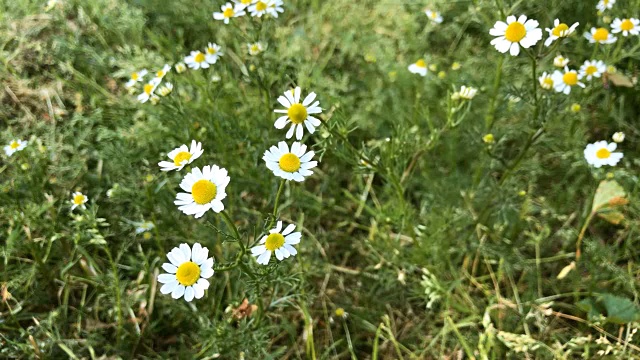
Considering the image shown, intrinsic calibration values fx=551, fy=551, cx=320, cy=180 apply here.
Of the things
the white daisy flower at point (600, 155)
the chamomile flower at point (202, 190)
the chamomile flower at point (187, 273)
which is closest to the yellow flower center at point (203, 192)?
the chamomile flower at point (202, 190)

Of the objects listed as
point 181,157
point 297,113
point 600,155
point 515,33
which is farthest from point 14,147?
point 600,155

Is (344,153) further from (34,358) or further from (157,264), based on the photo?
(34,358)

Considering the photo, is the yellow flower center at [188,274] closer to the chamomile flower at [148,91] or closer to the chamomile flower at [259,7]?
the chamomile flower at [148,91]

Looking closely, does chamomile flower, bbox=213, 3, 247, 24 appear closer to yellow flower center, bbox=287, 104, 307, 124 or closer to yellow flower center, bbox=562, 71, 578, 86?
yellow flower center, bbox=287, 104, 307, 124

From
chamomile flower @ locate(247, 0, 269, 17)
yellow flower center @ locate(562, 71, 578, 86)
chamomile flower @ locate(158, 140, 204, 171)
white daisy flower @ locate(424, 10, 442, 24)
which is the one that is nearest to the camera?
chamomile flower @ locate(158, 140, 204, 171)

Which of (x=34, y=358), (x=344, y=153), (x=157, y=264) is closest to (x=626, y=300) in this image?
(x=344, y=153)

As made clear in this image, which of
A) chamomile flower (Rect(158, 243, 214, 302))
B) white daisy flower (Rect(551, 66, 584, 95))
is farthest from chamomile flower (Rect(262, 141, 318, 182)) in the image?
white daisy flower (Rect(551, 66, 584, 95))

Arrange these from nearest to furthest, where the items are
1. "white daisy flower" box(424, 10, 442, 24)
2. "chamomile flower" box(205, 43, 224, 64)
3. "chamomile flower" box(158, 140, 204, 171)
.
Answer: "chamomile flower" box(158, 140, 204, 171)
"chamomile flower" box(205, 43, 224, 64)
"white daisy flower" box(424, 10, 442, 24)
